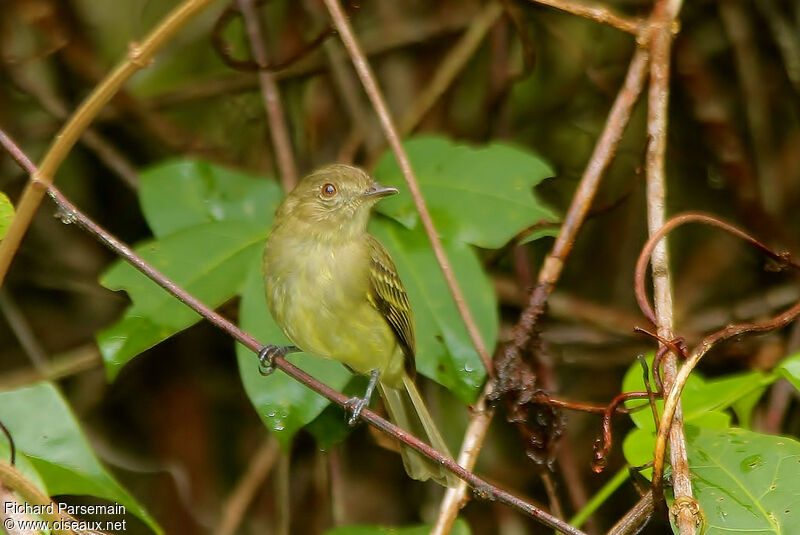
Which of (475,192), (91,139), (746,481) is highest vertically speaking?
(91,139)

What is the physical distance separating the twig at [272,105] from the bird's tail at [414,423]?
947 mm

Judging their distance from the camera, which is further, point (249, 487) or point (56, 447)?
point (249, 487)

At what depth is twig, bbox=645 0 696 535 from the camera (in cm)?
229

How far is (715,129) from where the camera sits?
4.62m

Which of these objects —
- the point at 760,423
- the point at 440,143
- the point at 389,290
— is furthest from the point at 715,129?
the point at 389,290

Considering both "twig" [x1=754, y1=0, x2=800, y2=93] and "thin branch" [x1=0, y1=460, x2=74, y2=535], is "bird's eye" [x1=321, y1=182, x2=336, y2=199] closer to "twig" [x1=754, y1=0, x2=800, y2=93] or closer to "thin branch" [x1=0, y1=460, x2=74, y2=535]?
"thin branch" [x1=0, y1=460, x2=74, y2=535]

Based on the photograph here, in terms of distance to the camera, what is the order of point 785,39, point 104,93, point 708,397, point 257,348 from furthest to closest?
point 785,39
point 708,397
point 257,348
point 104,93

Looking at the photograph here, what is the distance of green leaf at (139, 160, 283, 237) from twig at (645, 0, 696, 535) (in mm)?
1451

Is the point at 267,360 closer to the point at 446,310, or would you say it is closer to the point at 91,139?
the point at 446,310

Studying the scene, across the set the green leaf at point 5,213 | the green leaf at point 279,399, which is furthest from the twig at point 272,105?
the green leaf at point 5,213

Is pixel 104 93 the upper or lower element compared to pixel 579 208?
lower

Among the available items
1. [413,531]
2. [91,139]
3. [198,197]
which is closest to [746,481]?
[413,531]

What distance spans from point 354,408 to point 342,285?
60 cm

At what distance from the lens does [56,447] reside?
2.59 meters
